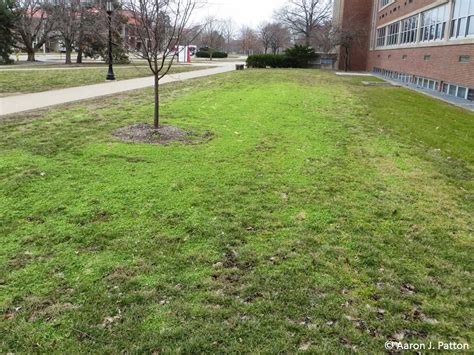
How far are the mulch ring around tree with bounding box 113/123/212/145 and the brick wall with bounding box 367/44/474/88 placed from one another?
12.8 m

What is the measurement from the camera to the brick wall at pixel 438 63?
17172 mm

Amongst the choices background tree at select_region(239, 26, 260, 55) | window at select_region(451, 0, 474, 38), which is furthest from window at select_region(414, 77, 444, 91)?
background tree at select_region(239, 26, 260, 55)

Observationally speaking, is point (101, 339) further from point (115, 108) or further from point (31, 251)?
point (115, 108)

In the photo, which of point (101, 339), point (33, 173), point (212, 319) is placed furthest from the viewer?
point (33, 173)

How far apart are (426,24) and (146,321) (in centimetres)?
2554

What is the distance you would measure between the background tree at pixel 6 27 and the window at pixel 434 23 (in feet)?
101

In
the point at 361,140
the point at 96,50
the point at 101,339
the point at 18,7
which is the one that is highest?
the point at 18,7

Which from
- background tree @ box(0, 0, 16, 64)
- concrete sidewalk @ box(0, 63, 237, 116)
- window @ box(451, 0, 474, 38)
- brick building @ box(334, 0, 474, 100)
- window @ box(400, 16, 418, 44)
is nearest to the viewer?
concrete sidewalk @ box(0, 63, 237, 116)

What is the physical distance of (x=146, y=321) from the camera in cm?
302

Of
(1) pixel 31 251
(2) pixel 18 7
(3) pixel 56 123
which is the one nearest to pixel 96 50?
(2) pixel 18 7

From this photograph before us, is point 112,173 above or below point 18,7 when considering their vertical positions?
below

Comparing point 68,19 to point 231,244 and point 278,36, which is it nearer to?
point 231,244

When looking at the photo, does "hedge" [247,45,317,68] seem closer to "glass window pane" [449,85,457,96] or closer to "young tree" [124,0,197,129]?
"glass window pane" [449,85,457,96]

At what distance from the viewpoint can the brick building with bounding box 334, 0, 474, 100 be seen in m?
17.8
